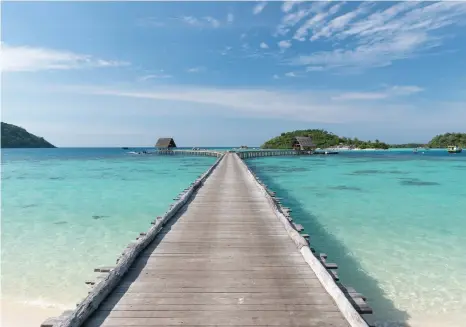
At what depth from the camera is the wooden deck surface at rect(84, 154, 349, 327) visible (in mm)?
3521

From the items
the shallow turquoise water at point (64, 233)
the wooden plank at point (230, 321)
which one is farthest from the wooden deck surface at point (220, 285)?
the shallow turquoise water at point (64, 233)

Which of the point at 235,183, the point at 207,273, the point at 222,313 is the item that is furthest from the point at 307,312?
the point at 235,183

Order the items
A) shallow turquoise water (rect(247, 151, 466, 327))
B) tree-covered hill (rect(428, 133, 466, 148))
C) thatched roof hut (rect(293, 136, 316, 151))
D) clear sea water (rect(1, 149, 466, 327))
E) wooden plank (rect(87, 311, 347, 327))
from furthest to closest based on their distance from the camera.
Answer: tree-covered hill (rect(428, 133, 466, 148)), thatched roof hut (rect(293, 136, 316, 151)), clear sea water (rect(1, 149, 466, 327)), shallow turquoise water (rect(247, 151, 466, 327)), wooden plank (rect(87, 311, 347, 327))

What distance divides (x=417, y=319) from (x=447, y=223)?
26.4 ft

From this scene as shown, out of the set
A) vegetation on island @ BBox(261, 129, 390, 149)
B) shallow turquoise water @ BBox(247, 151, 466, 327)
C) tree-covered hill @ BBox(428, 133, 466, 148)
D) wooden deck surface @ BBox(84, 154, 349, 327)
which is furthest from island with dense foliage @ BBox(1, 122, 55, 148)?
tree-covered hill @ BBox(428, 133, 466, 148)

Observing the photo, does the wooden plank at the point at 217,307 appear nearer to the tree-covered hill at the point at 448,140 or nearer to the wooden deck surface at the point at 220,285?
the wooden deck surface at the point at 220,285

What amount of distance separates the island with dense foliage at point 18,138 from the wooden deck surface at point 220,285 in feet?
593

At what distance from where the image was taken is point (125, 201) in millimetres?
16031

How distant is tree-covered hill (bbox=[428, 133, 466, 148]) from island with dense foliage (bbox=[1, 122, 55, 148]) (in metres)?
205

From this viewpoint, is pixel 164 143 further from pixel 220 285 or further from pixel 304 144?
pixel 220 285

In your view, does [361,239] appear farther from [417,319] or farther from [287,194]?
[287,194]

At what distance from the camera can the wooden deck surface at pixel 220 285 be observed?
3521 mm

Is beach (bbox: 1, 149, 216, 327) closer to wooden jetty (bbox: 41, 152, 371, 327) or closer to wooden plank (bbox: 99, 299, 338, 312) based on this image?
wooden jetty (bbox: 41, 152, 371, 327)

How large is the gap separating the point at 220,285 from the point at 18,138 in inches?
7628
